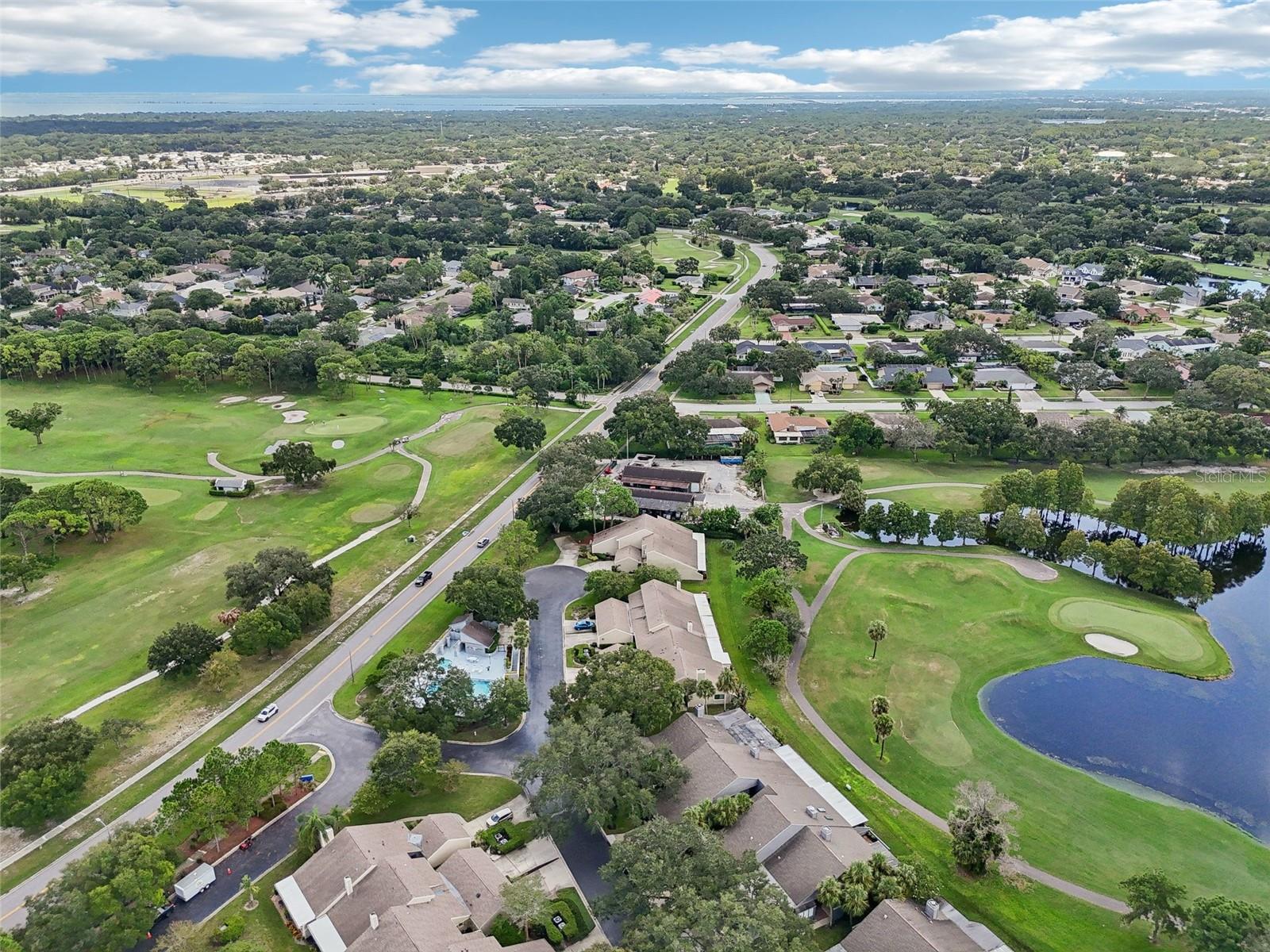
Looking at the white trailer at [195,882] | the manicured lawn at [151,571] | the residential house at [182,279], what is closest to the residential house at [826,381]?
the manicured lawn at [151,571]

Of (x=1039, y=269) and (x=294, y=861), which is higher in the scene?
(x=1039, y=269)

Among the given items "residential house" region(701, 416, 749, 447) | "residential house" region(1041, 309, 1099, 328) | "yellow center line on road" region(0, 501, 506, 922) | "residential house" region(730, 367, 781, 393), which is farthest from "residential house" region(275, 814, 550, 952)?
"residential house" region(1041, 309, 1099, 328)

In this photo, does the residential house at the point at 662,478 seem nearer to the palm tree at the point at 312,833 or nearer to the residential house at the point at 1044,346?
the palm tree at the point at 312,833

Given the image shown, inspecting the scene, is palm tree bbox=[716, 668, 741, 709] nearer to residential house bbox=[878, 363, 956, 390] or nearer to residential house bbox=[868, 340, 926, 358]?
residential house bbox=[878, 363, 956, 390]

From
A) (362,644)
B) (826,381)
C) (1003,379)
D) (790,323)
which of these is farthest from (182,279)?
(1003,379)

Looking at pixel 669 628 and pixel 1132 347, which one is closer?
pixel 669 628

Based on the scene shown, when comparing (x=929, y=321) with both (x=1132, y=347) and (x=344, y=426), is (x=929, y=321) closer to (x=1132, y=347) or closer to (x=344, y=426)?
(x=1132, y=347)
